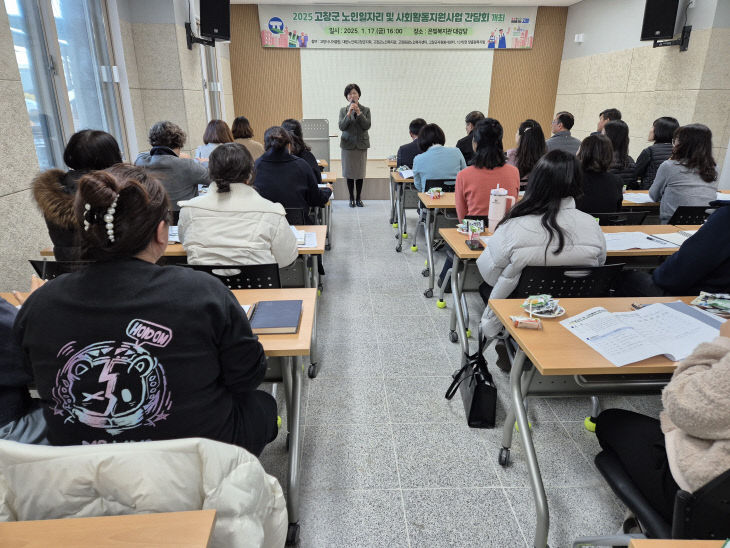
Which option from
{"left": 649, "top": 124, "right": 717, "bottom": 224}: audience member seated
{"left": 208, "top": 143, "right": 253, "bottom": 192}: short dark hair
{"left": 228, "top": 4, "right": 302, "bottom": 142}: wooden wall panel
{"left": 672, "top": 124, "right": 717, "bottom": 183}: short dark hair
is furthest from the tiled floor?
{"left": 228, "top": 4, "right": 302, "bottom": 142}: wooden wall panel

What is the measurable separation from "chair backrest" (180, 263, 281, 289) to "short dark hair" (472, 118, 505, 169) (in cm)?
184

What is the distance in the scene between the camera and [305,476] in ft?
5.97

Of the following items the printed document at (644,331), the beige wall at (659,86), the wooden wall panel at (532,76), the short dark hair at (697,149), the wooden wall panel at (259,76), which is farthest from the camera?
the wooden wall panel at (532,76)

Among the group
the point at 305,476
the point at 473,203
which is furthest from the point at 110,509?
the point at 473,203

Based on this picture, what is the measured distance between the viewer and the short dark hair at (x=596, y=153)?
111 inches

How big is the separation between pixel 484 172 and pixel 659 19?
4060mm

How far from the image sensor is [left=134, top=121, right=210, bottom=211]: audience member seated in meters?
3.00

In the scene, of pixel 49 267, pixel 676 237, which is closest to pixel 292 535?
pixel 49 267

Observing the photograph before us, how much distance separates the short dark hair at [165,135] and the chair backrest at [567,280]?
8.39 feet

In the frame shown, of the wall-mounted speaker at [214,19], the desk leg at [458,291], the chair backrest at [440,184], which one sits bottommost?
the desk leg at [458,291]

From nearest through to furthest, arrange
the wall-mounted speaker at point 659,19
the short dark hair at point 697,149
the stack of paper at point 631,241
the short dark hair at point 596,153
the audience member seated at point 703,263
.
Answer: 1. the audience member seated at point 703,263
2. the stack of paper at point 631,241
3. the short dark hair at point 596,153
4. the short dark hair at point 697,149
5. the wall-mounted speaker at point 659,19

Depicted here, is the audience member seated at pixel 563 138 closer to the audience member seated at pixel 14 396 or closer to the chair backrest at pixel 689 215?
the chair backrest at pixel 689 215

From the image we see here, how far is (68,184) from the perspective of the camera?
1.86m

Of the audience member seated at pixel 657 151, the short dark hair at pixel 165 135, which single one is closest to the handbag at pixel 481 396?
the short dark hair at pixel 165 135
